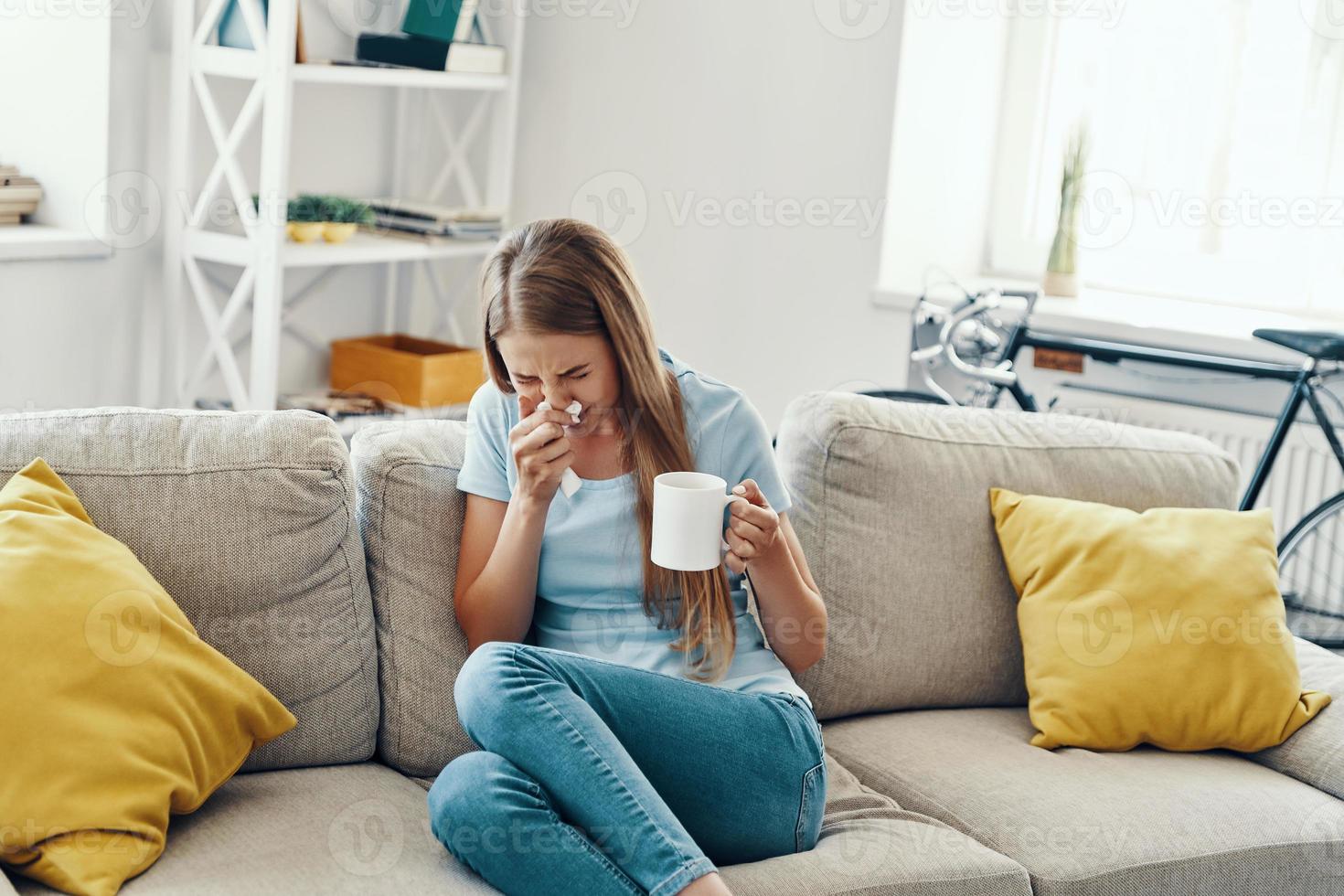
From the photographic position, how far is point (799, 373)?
3654 mm

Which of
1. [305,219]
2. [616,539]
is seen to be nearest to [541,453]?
[616,539]

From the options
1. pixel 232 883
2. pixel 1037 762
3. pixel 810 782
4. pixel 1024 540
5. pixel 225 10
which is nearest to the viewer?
pixel 232 883

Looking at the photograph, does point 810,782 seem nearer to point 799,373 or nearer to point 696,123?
point 799,373

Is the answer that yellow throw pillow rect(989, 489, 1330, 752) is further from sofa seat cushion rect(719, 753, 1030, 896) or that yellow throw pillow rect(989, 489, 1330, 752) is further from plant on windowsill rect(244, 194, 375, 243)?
plant on windowsill rect(244, 194, 375, 243)

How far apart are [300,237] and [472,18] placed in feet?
2.59

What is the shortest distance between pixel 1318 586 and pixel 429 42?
7.87 feet

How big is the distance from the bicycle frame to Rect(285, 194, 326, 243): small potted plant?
1596 mm

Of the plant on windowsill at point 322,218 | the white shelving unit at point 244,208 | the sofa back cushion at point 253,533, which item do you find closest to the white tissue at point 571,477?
the sofa back cushion at point 253,533

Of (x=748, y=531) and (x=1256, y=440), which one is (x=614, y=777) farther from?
(x=1256, y=440)

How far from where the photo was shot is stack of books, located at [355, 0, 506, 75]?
3.51 metres

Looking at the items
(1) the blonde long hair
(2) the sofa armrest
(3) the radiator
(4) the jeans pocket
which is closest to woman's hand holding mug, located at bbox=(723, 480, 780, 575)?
(1) the blonde long hair

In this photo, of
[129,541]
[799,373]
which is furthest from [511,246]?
[799,373]

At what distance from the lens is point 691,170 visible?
12.2 ft

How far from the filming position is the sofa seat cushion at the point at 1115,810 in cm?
169
